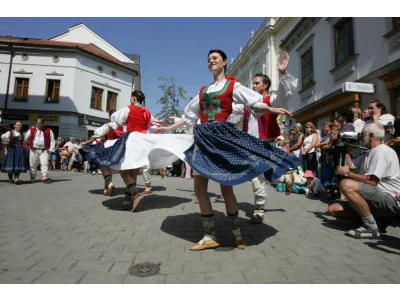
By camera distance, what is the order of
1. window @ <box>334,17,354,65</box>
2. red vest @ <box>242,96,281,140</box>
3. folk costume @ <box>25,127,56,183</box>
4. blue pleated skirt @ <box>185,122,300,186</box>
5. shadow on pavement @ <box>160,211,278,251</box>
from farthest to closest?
window @ <box>334,17,354,65</box>
folk costume @ <box>25,127,56,183</box>
red vest @ <box>242,96,281,140</box>
shadow on pavement @ <box>160,211,278,251</box>
blue pleated skirt @ <box>185,122,300,186</box>

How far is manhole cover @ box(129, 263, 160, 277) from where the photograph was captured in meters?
1.99

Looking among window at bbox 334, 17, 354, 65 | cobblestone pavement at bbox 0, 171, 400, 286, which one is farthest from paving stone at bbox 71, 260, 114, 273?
window at bbox 334, 17, 354, 65

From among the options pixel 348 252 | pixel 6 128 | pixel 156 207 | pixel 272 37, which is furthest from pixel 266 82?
pixel 272 37

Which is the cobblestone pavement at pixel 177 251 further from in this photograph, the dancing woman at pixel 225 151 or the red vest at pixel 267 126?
the red vest at pixel 267 126

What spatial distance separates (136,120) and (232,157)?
2509 millimetres

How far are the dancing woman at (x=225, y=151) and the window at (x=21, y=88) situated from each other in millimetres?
25409

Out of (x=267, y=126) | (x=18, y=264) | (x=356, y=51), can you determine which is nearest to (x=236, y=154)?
(x=267, y=126)

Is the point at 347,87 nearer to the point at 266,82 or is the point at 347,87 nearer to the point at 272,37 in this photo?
the point at 266,82

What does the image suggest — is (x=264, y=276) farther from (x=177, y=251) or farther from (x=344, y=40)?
(x=344, y=40)

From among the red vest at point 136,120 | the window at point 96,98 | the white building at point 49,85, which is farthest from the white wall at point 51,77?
the red vest at point 136,120

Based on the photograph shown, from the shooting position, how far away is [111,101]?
25.5 m

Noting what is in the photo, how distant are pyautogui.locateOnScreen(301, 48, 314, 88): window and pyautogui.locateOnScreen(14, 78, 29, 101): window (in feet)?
74.4

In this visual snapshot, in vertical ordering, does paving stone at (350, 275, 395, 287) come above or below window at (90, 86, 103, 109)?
below

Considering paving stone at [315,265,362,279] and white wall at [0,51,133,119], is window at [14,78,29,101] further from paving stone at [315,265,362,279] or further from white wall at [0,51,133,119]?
paving stone at [315,265,362,279]
